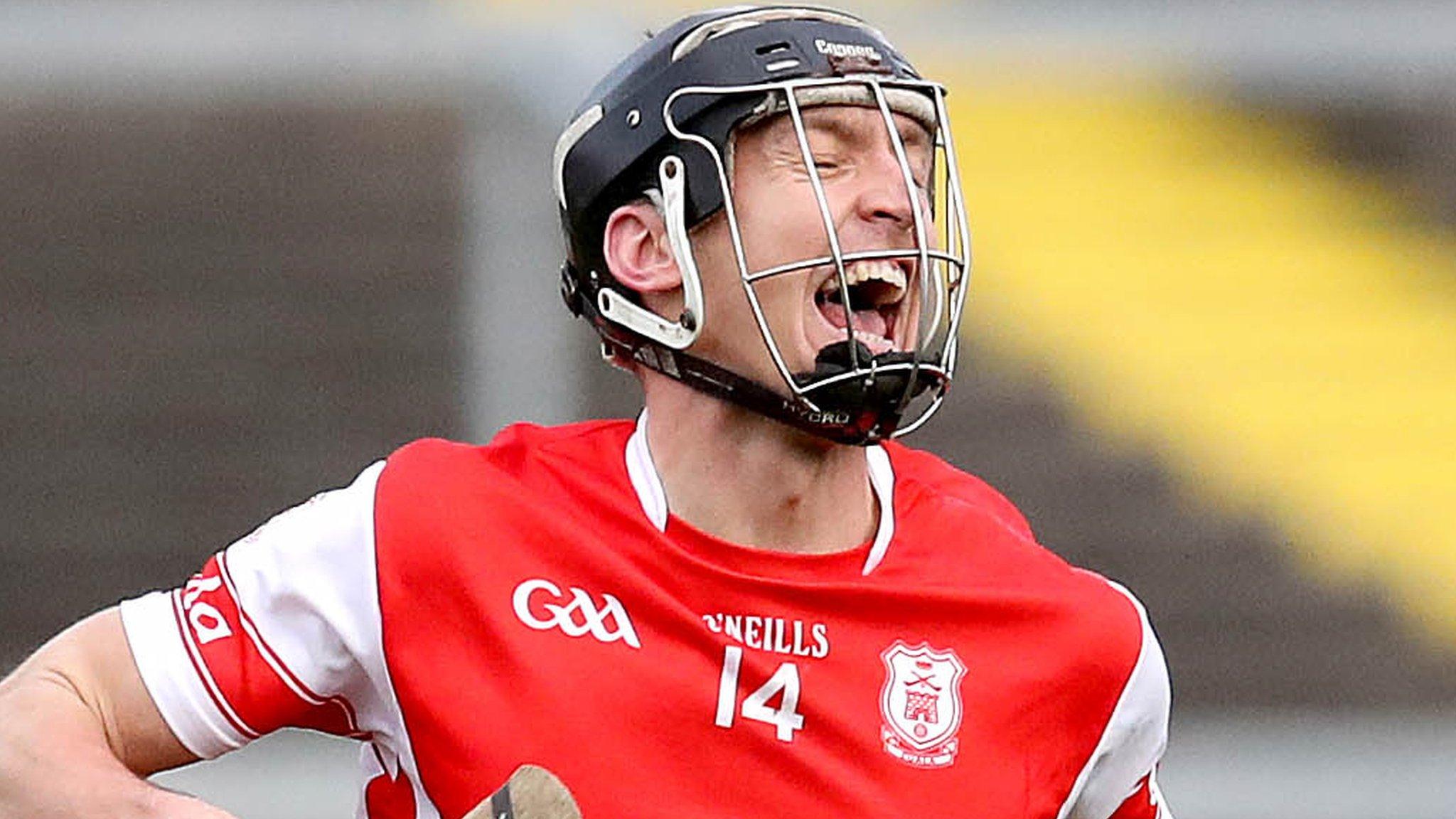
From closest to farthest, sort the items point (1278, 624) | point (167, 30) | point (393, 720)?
point (393, 720) < point (167, 30) < point (1278, 624)

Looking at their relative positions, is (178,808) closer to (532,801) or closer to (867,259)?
(532,801)

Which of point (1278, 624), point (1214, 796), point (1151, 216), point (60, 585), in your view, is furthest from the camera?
point (1151, 216)

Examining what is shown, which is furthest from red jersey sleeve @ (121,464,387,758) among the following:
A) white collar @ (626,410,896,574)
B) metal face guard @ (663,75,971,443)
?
metal face guard @ (663,75,971,443)

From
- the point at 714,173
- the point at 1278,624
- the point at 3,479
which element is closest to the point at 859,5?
the point at 1278,624

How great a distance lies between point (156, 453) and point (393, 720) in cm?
316

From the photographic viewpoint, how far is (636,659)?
211 centimetres

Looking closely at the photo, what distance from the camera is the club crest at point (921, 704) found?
83.4 inches

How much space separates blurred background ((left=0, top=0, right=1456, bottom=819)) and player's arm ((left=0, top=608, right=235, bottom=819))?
6.75 feet

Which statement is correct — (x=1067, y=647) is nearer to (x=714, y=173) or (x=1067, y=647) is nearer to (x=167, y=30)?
(x=714, y=173)

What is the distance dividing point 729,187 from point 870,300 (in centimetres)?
17

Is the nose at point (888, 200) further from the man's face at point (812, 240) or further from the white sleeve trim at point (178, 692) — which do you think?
the white sleeve trim at point (178, 692)

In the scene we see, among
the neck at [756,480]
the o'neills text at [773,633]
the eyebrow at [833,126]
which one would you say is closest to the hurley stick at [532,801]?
the o'neills text at [773,633]

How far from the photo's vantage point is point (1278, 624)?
5379mm

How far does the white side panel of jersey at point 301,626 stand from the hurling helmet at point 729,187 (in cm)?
36
